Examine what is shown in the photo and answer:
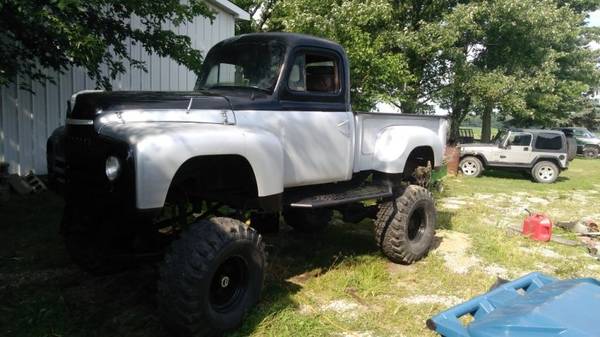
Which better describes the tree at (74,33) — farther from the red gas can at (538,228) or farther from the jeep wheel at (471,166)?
the jeep wheel at (471,166)

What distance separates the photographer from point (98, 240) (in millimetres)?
4020

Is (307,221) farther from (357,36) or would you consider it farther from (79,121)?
(357,36)

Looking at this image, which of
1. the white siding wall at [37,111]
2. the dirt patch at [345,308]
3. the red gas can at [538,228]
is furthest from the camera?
the white siding wall at [37,111]

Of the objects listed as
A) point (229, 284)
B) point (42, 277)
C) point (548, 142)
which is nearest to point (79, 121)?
point (229, 284)

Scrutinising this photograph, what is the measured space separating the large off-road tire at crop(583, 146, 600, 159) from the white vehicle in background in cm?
1408

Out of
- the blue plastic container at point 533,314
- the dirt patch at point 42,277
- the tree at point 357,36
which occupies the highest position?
the tree at point 357,36

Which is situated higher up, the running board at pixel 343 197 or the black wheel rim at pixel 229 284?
the running board at pixel 343 197

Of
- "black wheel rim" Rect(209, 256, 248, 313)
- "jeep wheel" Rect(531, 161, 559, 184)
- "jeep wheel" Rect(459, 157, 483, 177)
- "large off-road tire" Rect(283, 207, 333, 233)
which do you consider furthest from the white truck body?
"jeep wheel" Rect(531, 161, 559, 184)

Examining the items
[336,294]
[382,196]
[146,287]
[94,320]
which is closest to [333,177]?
[382,196]

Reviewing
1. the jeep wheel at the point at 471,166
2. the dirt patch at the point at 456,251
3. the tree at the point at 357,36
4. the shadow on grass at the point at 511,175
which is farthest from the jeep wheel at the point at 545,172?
the dirt patch at the point at 456,251

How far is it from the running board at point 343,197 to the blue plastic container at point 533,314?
6.17ft

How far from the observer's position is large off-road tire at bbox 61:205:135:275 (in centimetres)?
379

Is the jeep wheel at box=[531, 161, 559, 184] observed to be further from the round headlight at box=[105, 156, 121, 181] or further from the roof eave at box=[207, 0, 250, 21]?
the round headlight at box=[105, 156, 121, 181]

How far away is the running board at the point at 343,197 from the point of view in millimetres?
4266
